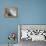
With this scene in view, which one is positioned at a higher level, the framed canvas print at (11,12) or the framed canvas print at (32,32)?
the framed canvas print at (11,12)

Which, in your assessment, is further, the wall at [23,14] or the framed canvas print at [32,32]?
the wall at [23,14]

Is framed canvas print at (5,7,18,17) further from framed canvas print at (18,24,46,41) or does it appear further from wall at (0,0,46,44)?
framed canvas print at (18,24,46,41)

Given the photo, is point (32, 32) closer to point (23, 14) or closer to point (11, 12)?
point (23, 14)

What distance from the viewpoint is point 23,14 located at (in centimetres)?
328

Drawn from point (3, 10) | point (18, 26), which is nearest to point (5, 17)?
point (3, 10)

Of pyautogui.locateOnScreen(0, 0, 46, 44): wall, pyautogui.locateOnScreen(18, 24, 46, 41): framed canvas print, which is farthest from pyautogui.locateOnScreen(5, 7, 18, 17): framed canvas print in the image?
pyautogui.locateOnScreen(18, 24, 46, 41): framed canvas print

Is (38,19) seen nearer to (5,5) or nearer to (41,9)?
(41,9)

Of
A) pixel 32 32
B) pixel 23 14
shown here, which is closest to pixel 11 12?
pixel 23 14

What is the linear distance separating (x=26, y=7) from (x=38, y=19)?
1.43 ft

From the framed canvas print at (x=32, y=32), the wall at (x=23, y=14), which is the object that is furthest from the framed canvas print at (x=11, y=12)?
the framed canvas print at (x=32, y=32)

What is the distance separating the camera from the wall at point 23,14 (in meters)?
3.25

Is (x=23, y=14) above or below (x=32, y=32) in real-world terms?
above

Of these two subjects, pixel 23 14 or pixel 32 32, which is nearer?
pixel 32 32

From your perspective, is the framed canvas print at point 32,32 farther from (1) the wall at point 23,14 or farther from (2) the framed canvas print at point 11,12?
(2) the framed canvas print at point 11,12
